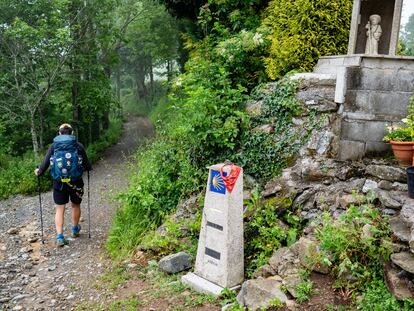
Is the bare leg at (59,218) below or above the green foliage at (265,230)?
below

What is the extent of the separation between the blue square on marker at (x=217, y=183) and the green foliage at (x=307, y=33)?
306cm

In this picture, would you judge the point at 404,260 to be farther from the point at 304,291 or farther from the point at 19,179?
the point at 19,179

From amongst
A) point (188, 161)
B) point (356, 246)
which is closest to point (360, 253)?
point (356, 246)

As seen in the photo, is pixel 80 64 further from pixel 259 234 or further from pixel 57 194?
pixel 259 234

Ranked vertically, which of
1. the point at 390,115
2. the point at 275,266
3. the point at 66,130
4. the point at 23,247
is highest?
the point at 390,115

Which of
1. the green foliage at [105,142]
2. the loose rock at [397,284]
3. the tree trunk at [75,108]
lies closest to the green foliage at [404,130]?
the loose rock at [397,284]

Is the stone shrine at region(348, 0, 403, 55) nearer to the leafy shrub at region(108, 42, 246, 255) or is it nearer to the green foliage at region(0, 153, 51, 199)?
the leafy shrub at region(108, 42, 246, 255)

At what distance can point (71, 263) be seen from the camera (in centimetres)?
595

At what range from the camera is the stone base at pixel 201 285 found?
446 cm

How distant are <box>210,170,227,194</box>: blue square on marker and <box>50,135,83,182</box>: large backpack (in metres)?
2.88

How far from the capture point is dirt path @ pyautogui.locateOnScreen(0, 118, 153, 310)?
493 centimetres

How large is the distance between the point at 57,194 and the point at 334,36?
18.4ft

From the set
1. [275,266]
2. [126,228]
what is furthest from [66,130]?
[275,266]

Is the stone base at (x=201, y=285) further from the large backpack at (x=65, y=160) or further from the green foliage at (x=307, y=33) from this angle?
the green foliage at (x=307, y=33)
